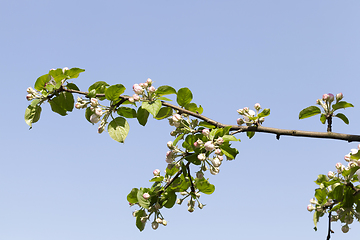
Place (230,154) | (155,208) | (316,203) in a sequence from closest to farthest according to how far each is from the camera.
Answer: (230,154)
(155,208)
(316,203)

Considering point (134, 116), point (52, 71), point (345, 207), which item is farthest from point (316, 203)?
point (52, 71)

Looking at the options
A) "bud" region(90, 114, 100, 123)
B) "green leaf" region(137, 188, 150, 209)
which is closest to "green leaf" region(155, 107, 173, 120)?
"bud" region(90, 114, 100, 123)

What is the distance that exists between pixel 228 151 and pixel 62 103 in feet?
4.36

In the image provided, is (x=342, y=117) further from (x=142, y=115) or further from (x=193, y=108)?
(x=142, y=115)

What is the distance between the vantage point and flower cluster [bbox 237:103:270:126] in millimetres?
2518

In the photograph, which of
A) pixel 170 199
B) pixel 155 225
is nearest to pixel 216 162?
pixel 170 199

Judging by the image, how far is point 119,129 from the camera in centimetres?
252

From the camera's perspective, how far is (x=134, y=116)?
8.86 feet

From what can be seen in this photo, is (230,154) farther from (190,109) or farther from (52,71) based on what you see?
(52,71)

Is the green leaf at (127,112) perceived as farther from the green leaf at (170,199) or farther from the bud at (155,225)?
the bud at (155,225)

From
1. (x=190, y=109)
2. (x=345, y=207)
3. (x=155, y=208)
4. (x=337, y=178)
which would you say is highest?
(x=190, y=109)

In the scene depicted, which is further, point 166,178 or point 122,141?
point 166,178

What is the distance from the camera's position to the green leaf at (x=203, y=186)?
3.01 meters

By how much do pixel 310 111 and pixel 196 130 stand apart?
0.87 meters
